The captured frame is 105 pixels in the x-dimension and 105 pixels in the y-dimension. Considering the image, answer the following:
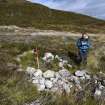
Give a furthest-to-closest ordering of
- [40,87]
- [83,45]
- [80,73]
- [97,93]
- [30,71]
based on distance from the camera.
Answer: [83,45], [80,73], [30,71], [40,87], [97,93]

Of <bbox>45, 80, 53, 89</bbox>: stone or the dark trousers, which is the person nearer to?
the dark trousers

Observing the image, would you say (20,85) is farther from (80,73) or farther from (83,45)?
(83,45)

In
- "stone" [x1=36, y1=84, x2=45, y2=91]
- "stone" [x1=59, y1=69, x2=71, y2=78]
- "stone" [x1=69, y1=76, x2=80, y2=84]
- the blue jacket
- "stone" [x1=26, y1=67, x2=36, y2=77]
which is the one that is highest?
the blue jacket

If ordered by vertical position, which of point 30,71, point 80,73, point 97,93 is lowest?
point 80,73

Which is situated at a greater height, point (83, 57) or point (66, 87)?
point (66, 87)

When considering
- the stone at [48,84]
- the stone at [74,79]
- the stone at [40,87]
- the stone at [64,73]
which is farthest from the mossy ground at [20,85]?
the stone at [74,79]

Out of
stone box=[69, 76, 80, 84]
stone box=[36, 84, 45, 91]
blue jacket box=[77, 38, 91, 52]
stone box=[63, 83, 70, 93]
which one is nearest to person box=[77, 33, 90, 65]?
blue jacket box=[77, 38, 91, 52]

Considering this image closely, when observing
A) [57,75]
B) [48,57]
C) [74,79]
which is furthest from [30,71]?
[48,57]

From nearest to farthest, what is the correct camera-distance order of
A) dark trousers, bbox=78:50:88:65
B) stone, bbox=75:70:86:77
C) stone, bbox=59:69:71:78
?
stone, bbox=59:69:71:78
stone, bbox=75:70:86:77
dark trousers, bbox=78:50:88:65

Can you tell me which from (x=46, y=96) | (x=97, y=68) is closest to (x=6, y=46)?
(x=97, y=68)

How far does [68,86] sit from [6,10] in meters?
94.9

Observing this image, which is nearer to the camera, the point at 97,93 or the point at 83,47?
the point at 97,93

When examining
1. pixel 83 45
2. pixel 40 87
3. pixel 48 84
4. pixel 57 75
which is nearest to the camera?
pixel 40 87

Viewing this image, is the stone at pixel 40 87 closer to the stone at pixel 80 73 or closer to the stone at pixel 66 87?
the stone at pixel 66 87
